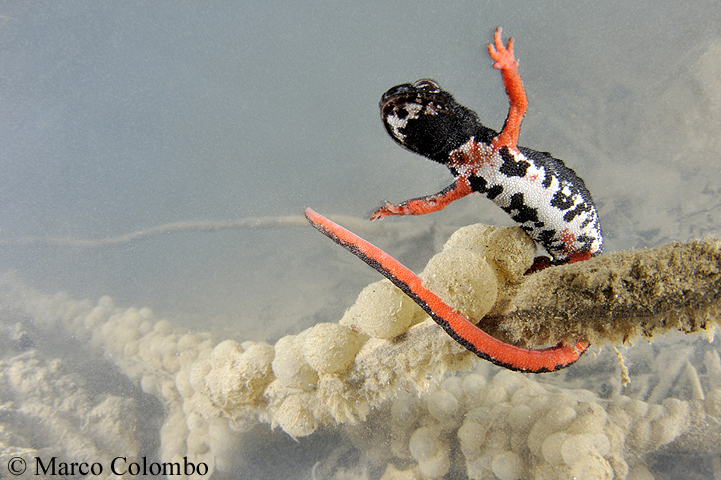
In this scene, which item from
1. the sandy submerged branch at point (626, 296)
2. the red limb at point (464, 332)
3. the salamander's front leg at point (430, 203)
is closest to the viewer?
the sandy submerged branch at point (626, 296)

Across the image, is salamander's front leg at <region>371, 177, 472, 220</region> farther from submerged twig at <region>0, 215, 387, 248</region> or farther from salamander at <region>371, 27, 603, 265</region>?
submerged twig at <region>0, 215, 387, 248</region>

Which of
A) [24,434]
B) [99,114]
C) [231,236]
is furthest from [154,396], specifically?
[99,114]

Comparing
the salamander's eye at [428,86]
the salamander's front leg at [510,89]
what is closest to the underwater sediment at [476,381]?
the salamander's front leg at [510,89]

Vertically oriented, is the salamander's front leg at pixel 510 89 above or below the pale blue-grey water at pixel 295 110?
below

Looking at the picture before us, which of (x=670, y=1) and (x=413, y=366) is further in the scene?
(x=670, y=1)

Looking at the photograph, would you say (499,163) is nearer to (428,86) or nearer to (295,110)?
(428,86)

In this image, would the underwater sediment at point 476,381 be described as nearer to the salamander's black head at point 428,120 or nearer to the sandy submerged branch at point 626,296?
the sandy submerged branch at point 626,296

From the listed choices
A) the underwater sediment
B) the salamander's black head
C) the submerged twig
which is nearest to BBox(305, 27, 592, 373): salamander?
the salamander's black head

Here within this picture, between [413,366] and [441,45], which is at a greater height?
[441,45]

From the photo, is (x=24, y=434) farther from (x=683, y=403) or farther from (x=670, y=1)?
(x=670, y=1)
